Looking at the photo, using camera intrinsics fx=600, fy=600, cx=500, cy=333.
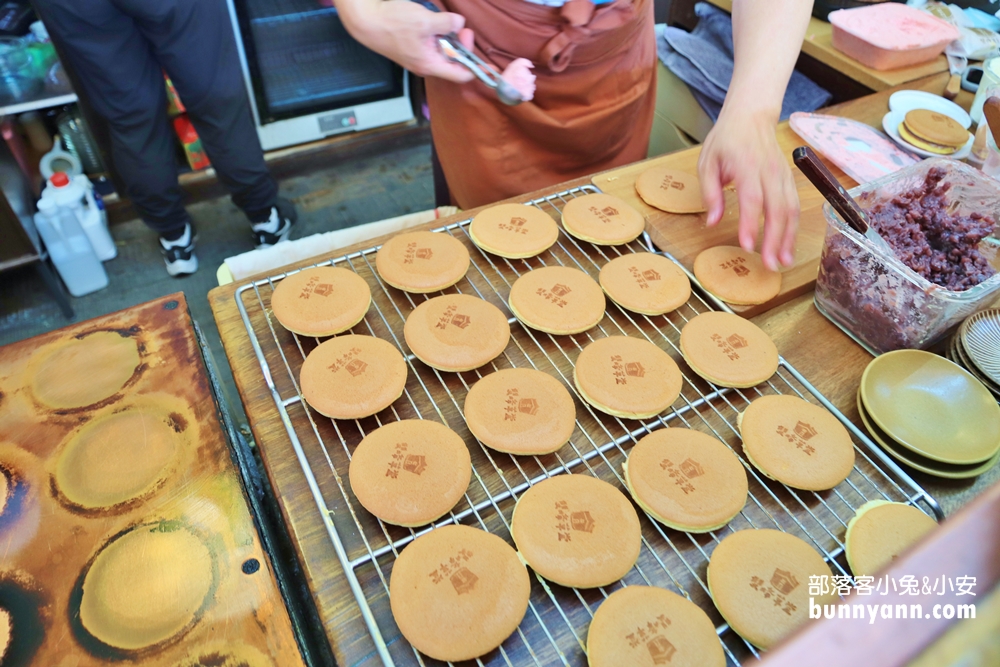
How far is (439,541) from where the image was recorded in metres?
0.73

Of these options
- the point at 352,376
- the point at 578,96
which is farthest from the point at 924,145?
the point at 352,376

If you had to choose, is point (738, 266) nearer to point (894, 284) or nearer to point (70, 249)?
point (894, 284)

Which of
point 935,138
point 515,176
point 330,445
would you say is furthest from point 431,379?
point 935,138

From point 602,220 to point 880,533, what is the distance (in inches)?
26.6

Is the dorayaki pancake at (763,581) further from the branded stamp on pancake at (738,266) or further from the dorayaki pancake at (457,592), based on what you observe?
the branded stamp on pancake at (738,266)

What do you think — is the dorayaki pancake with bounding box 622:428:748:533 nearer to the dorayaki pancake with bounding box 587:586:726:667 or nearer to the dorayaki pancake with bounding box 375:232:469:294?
the dorayaki pancake with bounding box 587:586:726:667

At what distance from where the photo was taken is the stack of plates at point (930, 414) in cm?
81

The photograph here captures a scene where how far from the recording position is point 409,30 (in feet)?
3.61

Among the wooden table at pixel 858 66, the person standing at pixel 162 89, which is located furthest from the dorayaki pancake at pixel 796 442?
the person standing at pixel 162 89

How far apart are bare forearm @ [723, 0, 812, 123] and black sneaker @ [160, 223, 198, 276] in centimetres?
219

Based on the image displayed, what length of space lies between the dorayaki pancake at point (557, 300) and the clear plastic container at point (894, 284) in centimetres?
38

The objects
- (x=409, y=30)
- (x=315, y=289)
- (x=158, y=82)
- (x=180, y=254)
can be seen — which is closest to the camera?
(x=315, y=289)

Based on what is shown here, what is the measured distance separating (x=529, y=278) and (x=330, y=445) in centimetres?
44

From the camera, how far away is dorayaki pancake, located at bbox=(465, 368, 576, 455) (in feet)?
2.71
